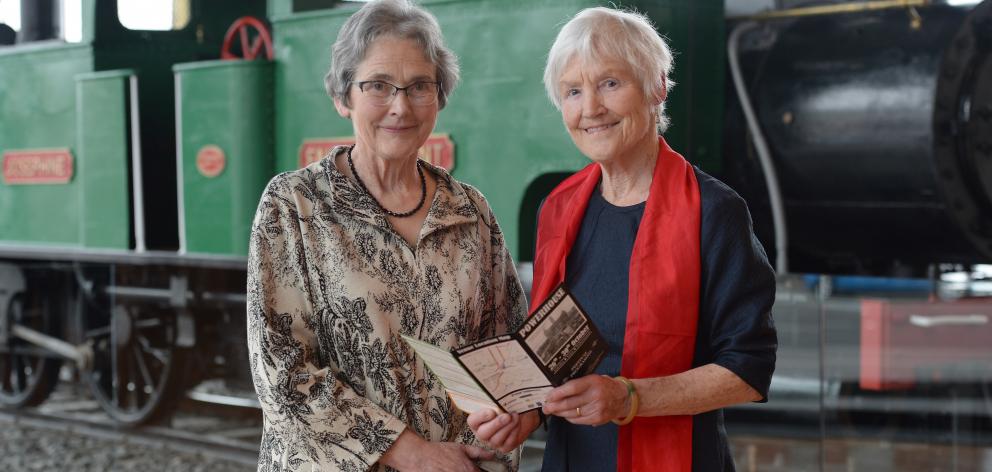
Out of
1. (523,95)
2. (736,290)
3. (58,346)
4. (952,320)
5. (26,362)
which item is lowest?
(26,362)

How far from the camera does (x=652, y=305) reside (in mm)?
1663

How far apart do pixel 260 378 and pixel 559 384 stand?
51cm

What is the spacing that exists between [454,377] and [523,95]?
7.75 feet

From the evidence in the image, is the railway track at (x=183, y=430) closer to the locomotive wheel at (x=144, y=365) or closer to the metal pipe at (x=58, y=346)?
the locomotive wheel at (x=144, y=365)

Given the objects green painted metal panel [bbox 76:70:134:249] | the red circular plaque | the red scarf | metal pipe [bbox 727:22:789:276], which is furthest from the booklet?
green painted metal panel [bbox 76:70:134:249]

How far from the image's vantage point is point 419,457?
1.78 m

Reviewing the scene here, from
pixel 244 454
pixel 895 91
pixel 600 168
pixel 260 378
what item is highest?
pixel 895 91

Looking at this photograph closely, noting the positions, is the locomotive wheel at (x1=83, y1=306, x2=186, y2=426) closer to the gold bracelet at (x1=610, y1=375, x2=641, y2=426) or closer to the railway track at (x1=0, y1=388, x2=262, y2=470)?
the railway track at (x1=0, y1=388, x2=262, y2=470)

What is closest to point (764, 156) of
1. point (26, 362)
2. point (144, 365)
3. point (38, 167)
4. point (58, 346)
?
point (144, 365)

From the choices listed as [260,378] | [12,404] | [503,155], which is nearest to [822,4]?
[503,155]

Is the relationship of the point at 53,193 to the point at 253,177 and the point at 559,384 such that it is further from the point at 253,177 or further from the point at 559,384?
the point at 559,384

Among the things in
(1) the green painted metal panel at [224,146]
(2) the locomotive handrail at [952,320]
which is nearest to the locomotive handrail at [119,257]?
(1) the green painted metal panel at [224,146]

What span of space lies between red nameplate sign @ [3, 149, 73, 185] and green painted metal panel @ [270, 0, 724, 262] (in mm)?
2285

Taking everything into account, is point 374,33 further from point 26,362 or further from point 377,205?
point 26,362
